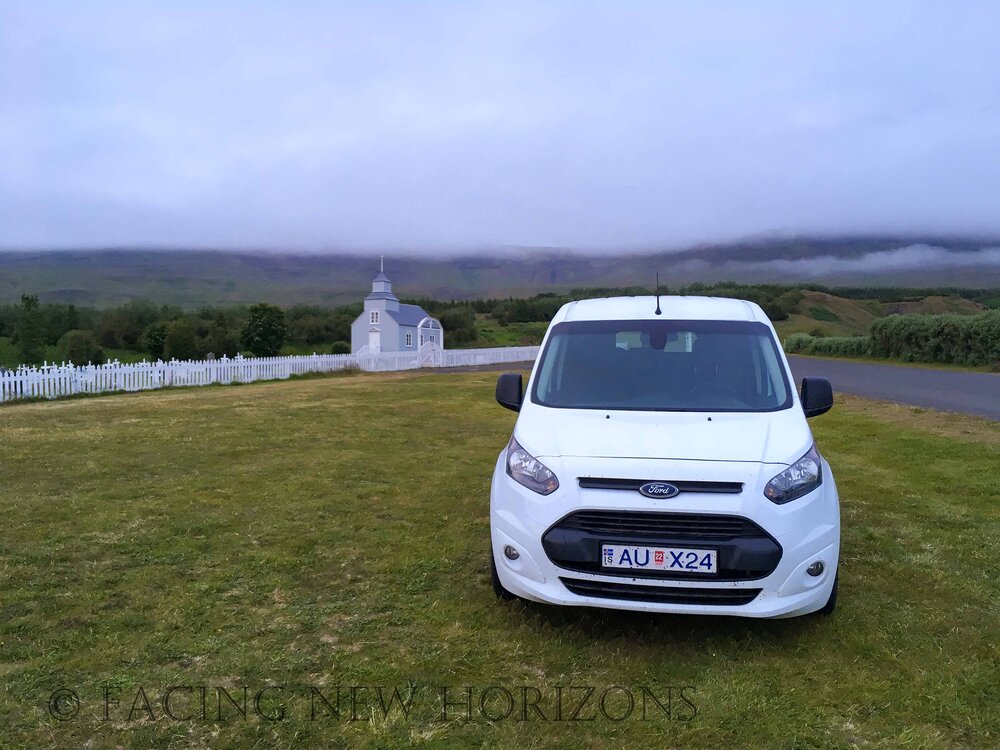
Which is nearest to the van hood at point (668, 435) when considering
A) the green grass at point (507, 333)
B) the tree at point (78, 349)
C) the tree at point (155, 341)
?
the green grass at point (507, 333)

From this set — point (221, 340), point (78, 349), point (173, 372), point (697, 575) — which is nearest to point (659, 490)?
point (697, 575)

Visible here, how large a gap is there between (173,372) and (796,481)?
21371 millimetres

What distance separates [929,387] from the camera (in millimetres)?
18891

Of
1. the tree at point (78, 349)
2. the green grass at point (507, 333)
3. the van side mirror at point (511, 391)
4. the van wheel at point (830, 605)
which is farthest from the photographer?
the green grass at point (507, 333)

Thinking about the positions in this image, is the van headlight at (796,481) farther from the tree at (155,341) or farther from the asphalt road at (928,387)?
the tree at (155,341)

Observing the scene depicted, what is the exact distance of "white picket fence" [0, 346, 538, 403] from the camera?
17.3 metres

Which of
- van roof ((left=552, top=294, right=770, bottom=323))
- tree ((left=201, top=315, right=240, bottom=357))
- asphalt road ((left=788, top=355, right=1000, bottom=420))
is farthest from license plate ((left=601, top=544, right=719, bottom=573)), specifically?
tree ((left=201, top=315, right=240, bottom=357))

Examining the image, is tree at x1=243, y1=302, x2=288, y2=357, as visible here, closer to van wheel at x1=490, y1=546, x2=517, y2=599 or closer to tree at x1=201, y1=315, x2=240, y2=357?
tree at x1=201, y1=315, x2=240, y2=357

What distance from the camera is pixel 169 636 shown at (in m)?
3.67

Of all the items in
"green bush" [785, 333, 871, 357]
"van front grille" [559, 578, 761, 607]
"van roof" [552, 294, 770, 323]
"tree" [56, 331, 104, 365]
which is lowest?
"tree" [56, 331, 104, 365]

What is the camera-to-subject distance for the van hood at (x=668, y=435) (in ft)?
11.9

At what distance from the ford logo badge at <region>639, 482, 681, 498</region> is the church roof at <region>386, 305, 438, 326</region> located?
48.4 metres

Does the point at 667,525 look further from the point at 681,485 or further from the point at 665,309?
the point at 665,309

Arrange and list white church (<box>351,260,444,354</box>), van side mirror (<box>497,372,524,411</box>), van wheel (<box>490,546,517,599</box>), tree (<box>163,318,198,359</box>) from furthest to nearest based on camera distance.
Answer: tree (<box>163,318,198,359</box>) < white church (<box>351,260,444,354</box>) < van side mirror (<box>497,372,524,411</box>) < van wheel (<box>490,546,517,599</box>)
